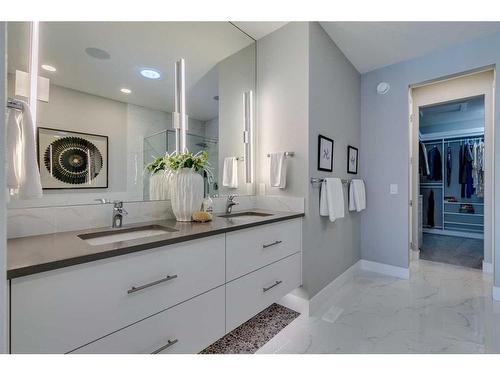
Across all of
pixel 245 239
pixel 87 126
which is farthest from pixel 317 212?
pixel 87 126

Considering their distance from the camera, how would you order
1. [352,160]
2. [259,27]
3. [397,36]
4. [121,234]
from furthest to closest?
1. [352,160]
2. [397,36]
3. [259,27]
4. [121,234]

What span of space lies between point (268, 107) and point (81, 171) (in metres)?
1.57

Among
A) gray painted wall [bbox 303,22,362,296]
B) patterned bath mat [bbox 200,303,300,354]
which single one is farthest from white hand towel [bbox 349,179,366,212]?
patterned bath mat [bbox 200,303,300,354]

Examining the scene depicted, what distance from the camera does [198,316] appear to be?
1.15m

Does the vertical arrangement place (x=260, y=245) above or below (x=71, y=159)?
below

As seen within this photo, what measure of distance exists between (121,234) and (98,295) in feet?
1.66

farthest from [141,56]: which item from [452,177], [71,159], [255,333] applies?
[452,177]

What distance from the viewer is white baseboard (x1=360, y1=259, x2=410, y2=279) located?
2.64 metres

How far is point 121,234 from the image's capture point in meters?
1.30

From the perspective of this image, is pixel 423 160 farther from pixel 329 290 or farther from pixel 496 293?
pixel 329 290

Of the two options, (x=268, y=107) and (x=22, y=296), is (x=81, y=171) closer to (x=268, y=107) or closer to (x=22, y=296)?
(x=22, y=296)

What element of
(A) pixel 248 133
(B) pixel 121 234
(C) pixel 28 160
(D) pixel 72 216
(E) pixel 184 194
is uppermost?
(A) pixel 248 133

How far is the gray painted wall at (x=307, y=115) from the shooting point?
6.32 ft

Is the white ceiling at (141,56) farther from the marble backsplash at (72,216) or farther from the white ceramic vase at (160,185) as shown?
the marble backsplash at (72,216)
